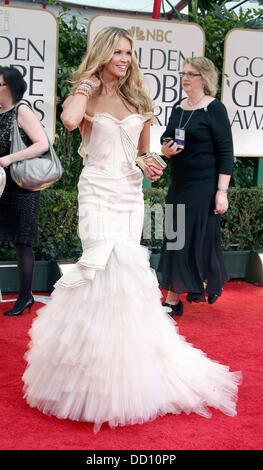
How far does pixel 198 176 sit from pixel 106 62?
2005 millimetres

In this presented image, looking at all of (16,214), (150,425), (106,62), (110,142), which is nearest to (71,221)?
(16,214)

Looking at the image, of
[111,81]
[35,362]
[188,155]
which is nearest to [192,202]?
[188,155]

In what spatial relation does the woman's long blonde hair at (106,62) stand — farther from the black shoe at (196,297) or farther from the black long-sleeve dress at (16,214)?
the black shoe at (196,297)

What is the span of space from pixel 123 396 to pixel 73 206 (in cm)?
317

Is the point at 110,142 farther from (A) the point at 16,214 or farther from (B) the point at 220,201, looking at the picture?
(B) the point at 220,201

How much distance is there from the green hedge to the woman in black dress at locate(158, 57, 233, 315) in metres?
1.18

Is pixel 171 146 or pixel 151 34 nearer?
pixel 171 146

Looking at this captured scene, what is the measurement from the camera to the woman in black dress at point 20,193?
164 inches

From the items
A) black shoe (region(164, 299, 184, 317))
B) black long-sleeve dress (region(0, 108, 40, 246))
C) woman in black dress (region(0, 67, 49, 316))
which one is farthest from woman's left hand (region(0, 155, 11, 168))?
black shoe (region(164, 299, 184, 317))

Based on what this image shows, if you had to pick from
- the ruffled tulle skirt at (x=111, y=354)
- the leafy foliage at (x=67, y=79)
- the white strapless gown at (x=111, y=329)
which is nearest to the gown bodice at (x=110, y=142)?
the white strapless gown at (x=111, y=329)

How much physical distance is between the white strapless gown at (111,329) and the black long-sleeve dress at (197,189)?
1718 millimetres

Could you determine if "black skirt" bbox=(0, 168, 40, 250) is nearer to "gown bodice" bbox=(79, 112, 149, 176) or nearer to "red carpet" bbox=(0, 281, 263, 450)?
"red carpet" bbox=(0, 281, 263, 450)

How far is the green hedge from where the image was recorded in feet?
18.2

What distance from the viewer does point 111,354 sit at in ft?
8.72
